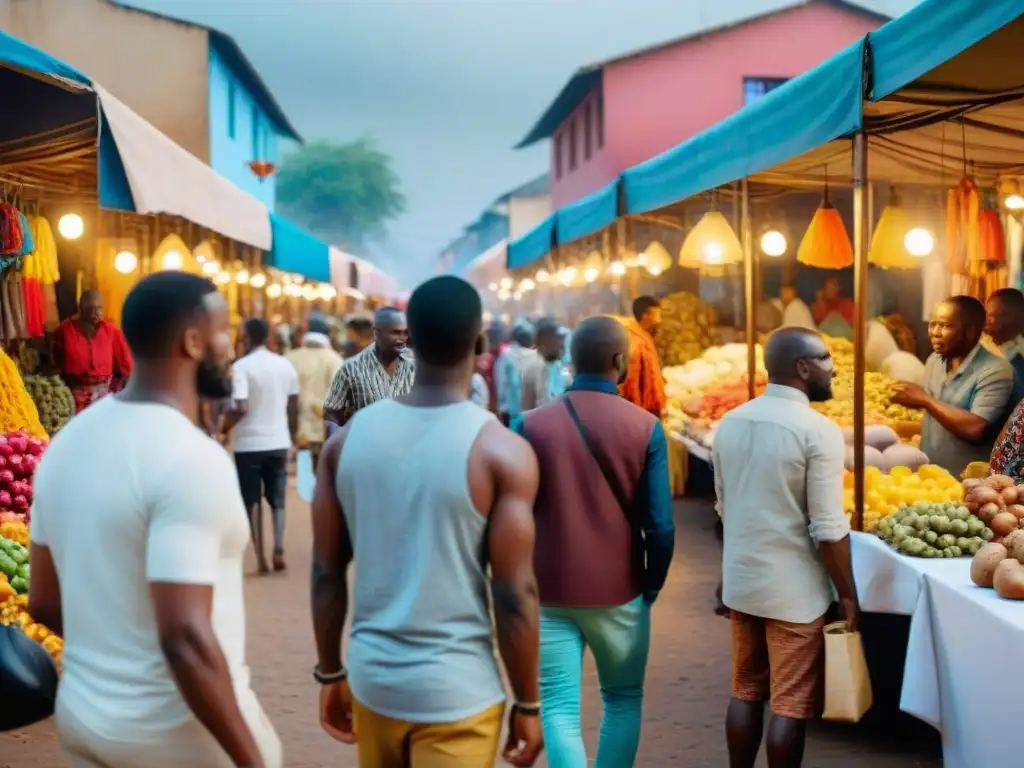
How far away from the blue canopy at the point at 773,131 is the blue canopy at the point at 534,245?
5.63 meters

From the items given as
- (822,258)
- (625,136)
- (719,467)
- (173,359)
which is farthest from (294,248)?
(625,136)

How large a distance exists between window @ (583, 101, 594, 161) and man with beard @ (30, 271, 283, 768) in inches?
1097

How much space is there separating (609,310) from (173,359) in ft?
61.9

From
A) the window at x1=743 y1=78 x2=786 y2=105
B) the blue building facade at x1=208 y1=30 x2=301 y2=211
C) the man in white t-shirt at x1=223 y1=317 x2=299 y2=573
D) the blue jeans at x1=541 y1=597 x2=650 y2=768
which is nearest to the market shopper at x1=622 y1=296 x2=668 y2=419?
the man in white t-shirt at x1=223 y1=317 x2=299 y2=573

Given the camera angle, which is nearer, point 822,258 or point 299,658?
point 299,658

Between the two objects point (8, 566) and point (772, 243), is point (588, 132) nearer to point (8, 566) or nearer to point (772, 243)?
point (772, 243)

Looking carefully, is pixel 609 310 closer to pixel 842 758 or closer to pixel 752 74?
pixel 752 74

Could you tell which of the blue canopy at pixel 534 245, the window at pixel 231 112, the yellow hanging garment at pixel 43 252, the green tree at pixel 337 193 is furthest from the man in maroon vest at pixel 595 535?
Answer: the green tree at pixel 337 193

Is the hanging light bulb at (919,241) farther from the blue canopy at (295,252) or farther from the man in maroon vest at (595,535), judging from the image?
the blue canopy at (295,252)

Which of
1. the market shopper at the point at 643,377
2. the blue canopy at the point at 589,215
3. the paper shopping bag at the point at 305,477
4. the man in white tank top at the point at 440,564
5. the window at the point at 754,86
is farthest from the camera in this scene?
the window at the point at 754,86

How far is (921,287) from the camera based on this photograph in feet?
48.9

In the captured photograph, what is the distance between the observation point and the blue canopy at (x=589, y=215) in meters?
10.9

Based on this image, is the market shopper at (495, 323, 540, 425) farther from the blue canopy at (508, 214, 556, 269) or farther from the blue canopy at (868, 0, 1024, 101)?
the blue canopy at (868, 0, 1024, 101)

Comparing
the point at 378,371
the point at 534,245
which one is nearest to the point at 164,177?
the point at 378,371
